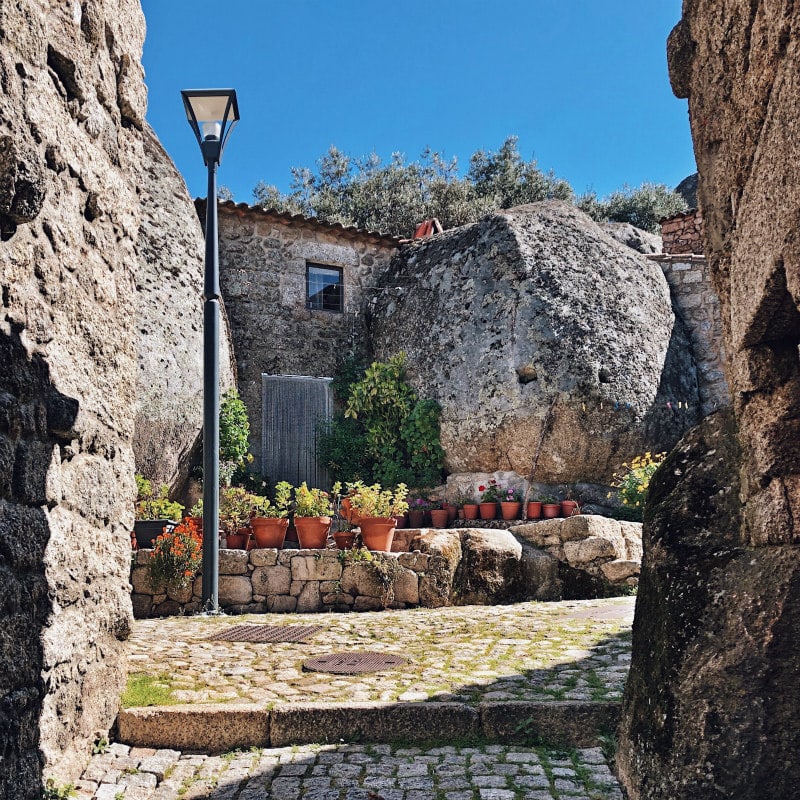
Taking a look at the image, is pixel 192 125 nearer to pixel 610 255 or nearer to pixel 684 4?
pixel 684 4

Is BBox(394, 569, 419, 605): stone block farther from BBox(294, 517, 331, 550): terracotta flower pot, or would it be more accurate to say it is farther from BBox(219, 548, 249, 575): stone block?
BBox(219, 548, 249, 575): stone block

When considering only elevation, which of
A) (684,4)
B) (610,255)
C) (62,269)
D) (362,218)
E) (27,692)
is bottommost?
(27,692)

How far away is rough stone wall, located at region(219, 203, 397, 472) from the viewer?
13.0 metres

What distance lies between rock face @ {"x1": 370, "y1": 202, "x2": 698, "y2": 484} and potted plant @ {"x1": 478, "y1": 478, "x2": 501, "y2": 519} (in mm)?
385

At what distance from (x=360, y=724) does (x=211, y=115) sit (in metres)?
6.26

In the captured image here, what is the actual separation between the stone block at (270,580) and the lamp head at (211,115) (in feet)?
13.8

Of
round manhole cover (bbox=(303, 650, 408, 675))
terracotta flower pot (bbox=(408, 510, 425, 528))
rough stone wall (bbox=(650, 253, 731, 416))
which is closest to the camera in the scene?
round manhole cover (bbox=(303, 650, 408, 675))

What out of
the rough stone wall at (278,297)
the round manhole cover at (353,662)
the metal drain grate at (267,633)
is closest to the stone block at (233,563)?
the metal drain grate at (267,633)

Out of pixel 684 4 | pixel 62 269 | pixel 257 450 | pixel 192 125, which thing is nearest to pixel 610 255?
pixel 257 450

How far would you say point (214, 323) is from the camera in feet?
26.1

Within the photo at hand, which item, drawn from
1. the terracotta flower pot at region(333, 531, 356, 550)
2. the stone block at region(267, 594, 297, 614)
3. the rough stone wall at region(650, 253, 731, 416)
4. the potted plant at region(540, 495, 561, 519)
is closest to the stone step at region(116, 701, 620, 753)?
the stone block at region(267, 594, 297, 614)

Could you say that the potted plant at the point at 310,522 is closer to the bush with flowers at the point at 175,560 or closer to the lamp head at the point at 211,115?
the bush with flowers at the point at 175,560

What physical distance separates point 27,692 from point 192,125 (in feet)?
21.6

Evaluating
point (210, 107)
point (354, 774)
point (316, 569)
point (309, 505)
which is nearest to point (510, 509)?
point (309, 505)
